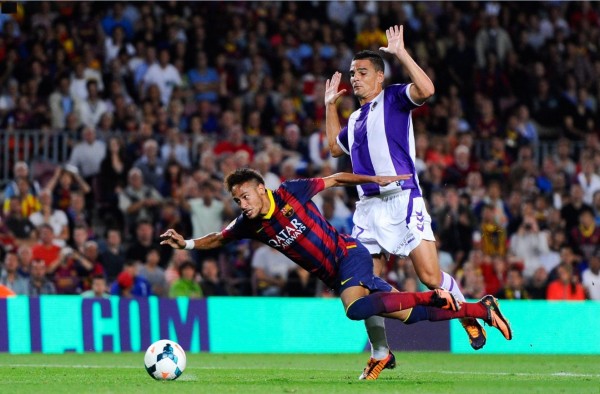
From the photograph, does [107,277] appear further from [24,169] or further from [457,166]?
[457,166]

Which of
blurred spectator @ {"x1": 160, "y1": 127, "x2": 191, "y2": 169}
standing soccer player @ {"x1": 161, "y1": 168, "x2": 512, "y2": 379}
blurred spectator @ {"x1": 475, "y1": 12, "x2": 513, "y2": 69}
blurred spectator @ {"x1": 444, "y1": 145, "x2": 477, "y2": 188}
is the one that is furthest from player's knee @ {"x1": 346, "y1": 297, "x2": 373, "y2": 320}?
blurred spectator @ {"x1": 475, "y1": 12, "x2": 513, "y2": 69}

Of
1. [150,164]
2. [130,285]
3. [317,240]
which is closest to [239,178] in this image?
[317,240]

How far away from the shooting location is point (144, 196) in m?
17.8

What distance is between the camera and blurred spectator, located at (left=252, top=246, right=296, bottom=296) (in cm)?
1717

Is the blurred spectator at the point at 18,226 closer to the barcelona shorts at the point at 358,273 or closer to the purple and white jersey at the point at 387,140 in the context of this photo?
the purple and white jersey at the point at 387,140

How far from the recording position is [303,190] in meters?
10.0

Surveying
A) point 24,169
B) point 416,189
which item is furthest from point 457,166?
point 416,189

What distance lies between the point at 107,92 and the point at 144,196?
225 cm

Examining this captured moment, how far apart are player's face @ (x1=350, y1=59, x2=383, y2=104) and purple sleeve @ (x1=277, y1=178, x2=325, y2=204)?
3.55ft

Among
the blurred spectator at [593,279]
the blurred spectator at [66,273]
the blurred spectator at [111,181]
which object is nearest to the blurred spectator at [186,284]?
the blurred spectator at [66,273]

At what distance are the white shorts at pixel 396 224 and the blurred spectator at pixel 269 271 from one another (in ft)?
21.5

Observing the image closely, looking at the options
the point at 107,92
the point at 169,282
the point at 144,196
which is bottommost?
the point at 169,282

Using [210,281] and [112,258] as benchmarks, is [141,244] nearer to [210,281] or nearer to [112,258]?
[112,258]

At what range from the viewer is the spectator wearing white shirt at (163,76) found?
19.5m
